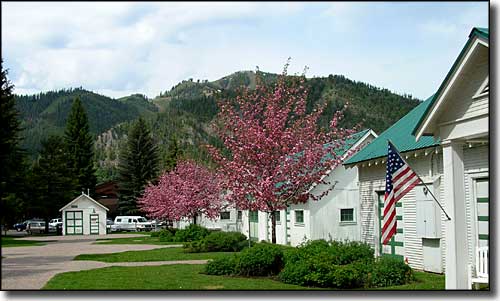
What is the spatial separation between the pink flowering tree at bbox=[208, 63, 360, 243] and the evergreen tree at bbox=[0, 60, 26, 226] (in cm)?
1980

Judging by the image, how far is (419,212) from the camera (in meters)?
16.1

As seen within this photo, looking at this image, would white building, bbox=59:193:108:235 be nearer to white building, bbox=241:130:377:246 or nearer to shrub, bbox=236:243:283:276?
white building, bbox=241:130:377:246

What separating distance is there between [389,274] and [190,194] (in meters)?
23.8

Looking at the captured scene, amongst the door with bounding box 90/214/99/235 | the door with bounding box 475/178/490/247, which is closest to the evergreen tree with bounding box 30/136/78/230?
the door with bounding box 90/214/99/235

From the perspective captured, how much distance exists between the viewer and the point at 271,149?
745 inches

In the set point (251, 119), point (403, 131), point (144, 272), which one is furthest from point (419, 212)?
point (144, 272)

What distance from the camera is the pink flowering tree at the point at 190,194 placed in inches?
1419

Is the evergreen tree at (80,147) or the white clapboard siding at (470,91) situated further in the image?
the evergreen tree at (80,147)

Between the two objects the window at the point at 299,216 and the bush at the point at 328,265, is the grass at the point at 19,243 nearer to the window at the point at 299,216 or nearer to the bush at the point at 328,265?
the window at the point at 299,216

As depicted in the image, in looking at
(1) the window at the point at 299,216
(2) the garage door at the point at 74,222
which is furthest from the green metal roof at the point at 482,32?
(2) the garage door at the point at 74,222

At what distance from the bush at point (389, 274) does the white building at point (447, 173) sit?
1.19 m

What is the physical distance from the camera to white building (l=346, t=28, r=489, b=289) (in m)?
10.2

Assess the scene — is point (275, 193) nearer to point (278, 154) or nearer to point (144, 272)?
point (278, 154)

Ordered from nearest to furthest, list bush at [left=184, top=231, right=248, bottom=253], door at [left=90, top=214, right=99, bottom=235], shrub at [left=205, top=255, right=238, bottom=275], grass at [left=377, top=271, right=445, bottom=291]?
grass at [left=377, top=271, right=445, bottom=291], shrub at [left=205, top=255, right=238, bottom=275], bush at [left=184, top=231, right=248, bottom=253], door at [left=90, top=214, right=99, bottom=235]
